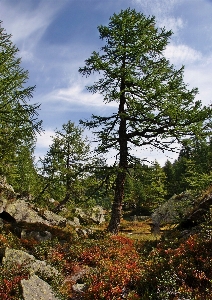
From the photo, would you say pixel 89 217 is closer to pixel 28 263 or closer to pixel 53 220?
pixel 53 220

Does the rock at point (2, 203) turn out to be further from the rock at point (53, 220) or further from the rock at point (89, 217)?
the rock at point (89, 217)

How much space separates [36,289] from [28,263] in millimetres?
1738

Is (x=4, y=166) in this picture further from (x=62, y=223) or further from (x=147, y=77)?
(x=147, y=77)

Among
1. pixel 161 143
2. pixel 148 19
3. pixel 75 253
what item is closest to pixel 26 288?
pixel 75 253

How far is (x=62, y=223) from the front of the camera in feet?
64.9

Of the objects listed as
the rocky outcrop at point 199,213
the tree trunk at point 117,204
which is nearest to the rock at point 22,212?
the tree trunk at point 117,204

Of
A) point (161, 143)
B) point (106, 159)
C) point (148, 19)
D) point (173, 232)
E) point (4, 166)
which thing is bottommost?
point (173, 232)

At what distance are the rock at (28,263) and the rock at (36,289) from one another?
61cm

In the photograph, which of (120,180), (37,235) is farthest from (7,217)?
(120,180)

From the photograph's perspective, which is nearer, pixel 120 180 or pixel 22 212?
pixel 120 180

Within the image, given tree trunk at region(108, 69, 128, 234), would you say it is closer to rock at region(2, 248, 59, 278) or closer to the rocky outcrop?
the rocky outcrop

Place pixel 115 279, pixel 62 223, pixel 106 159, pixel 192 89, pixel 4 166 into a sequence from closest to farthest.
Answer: pixel 115 279, pixel 192 89, pixel 106 159, pixel 4 166, pixel 62 223

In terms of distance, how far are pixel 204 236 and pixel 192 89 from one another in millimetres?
7858

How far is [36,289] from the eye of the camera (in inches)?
294
